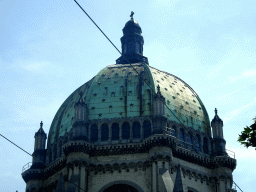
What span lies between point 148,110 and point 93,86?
297 inches

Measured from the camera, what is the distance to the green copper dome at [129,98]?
53.1 meters

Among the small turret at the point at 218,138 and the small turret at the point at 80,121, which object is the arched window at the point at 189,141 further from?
the small turret at the point at 80,121

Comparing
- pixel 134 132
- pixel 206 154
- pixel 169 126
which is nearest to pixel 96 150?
pixel 134 132

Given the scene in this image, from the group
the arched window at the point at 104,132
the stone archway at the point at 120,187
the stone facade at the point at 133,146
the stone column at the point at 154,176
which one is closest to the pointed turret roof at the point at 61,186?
the stone facade at the point at 133,146

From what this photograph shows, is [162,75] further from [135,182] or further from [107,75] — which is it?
[135,182]

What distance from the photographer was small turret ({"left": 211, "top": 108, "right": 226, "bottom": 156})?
53.9 metres

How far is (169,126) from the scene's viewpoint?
5175 cm

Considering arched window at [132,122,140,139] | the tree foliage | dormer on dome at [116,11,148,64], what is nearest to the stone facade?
arched window at [132,122,140,139]

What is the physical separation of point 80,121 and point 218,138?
14.6 metres

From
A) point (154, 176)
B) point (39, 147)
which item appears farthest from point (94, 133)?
point (154, 176)

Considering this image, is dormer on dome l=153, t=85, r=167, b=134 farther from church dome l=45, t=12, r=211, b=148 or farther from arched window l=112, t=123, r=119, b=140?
arched window l=112, t=123, r=119, b=140

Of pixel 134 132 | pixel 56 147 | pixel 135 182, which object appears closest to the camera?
pixel 135 182

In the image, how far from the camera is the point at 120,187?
48625mm

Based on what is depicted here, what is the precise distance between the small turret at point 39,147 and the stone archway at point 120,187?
1030 centimetres
